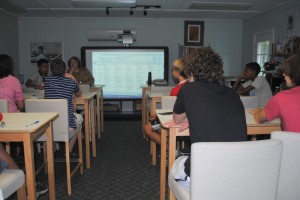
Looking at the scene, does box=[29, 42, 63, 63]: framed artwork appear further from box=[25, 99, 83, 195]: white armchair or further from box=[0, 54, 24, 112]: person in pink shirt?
box=[25, 99, 83, 195]: white armchair

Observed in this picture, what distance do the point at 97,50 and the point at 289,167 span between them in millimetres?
5889

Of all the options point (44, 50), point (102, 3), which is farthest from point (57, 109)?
point (44, 50)

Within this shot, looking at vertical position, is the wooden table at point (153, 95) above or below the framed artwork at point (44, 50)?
below

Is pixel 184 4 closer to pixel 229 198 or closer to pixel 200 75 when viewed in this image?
pixel 200 75

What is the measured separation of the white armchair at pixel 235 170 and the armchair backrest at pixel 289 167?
0.14m

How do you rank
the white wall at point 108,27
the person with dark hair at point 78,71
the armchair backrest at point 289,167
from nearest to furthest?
the armchair backrest at point 289,167, the person with dark hair at point 78,71, the white wall at point 108,27

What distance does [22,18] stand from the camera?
680 centimetres

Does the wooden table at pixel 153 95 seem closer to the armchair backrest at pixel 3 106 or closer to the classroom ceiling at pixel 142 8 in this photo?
the armchair backrest at pixel 3 106

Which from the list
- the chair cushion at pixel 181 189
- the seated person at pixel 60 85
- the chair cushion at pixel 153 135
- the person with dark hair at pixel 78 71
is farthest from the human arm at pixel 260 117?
the person with dark hair at pixel 78 71

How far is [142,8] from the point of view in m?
5.72

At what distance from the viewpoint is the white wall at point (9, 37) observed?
5.89 m

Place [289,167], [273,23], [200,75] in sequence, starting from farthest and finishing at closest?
[273,23] → [200,75] → [289,167]

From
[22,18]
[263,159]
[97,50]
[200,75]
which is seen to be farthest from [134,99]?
[263,159]

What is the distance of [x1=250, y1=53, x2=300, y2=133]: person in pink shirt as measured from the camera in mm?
1722
